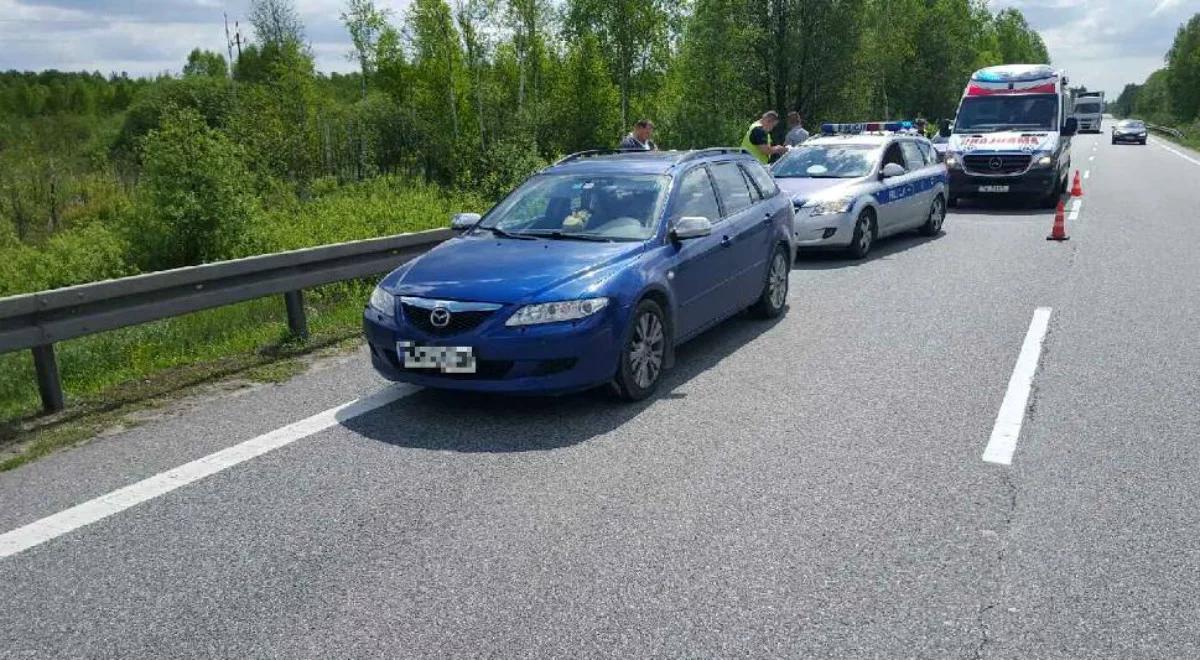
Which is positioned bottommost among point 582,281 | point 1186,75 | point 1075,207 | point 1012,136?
point 1075,207

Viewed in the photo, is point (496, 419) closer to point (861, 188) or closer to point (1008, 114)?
point (861, 188)

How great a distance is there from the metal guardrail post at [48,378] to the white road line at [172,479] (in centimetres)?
169

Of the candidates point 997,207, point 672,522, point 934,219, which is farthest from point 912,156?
point 672,522

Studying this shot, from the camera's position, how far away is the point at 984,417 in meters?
5.61

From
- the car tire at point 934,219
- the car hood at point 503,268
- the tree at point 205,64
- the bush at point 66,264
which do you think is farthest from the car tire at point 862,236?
the tree at point 205,64

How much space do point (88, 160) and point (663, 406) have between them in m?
70.7

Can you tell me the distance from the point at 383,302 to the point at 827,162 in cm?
906

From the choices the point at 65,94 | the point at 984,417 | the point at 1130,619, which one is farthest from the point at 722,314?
the point at 65,94

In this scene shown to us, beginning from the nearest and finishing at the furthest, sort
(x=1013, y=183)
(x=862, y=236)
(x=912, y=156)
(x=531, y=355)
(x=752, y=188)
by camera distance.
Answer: (x=531, y=355) < (x=752, y=188) < (x=862, y=236) < (x=912, y=156) < (x=1013, y=183)

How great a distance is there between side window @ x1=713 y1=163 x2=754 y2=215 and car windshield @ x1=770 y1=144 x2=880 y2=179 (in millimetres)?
5132

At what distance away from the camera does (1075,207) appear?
1805cm

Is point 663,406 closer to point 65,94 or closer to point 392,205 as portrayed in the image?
point 392,205

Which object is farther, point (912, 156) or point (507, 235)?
point (912, 156)

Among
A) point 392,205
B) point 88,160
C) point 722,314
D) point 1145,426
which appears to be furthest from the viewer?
point 88,160
